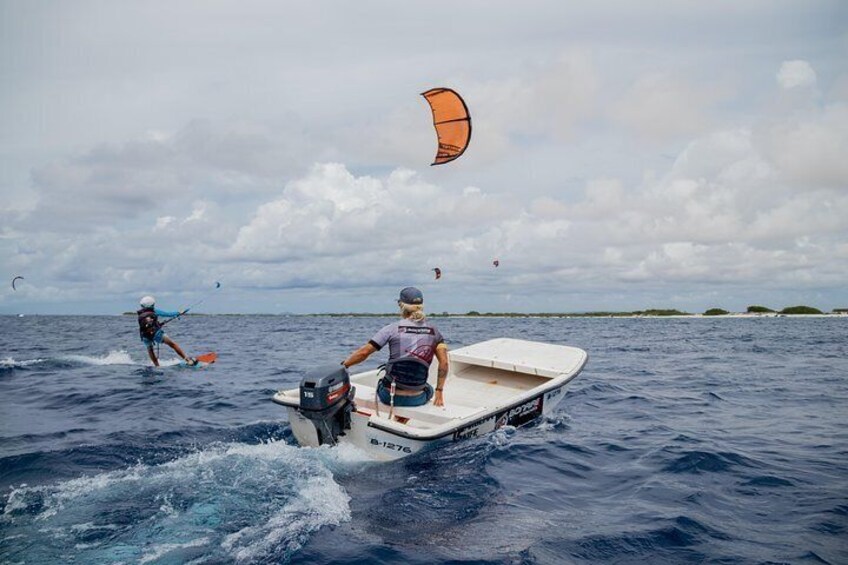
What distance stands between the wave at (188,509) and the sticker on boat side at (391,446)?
1.09 feet

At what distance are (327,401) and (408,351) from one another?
4.71 ft

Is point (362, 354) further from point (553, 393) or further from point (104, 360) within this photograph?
point (104, 360)

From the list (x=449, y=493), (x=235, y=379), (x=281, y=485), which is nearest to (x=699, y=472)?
(x=449, y=493)

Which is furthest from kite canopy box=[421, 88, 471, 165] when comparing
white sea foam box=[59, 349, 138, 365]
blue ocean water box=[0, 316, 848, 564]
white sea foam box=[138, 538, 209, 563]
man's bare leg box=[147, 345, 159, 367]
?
white sea foam box=[59, 349, 138, 365]

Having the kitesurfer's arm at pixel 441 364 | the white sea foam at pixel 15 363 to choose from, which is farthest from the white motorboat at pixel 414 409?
the white sea foam at pixel 15 363

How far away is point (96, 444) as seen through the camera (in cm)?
822

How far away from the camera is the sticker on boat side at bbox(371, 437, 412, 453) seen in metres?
6.92

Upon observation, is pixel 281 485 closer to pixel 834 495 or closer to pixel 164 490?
pixel 164 490

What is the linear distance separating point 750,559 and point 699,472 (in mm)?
2682

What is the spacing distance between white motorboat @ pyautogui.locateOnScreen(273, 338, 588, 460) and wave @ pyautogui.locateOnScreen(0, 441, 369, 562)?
0.39 metres

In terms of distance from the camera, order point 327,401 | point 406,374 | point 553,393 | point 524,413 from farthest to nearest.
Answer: point 553,393 < point 524,413 < point 406,374 < point 327,401

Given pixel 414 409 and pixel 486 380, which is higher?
pixel 414 409

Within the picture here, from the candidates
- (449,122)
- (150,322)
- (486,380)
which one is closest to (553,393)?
(486,380)

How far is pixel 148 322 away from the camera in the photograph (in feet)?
57.7
